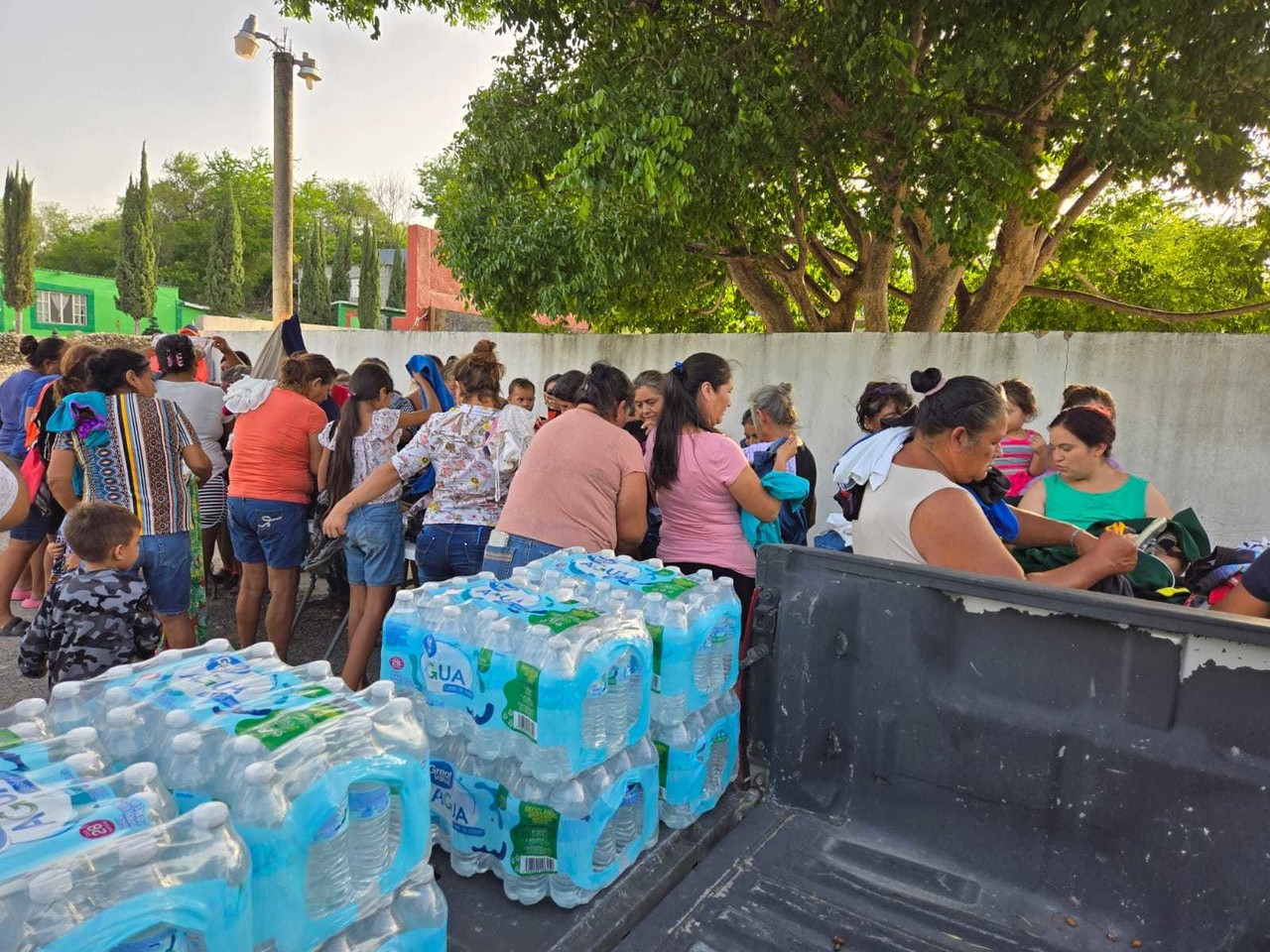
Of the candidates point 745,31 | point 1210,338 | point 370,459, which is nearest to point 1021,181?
point 1210,338

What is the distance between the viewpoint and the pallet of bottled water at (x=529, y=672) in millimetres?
1988

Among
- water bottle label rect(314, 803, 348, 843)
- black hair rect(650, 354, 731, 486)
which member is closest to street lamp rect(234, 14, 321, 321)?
black hair rect(650, 354, 731, 486)

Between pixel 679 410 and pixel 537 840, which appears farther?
pixel 679 410

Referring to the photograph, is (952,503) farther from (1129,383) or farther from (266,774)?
(1129,383)

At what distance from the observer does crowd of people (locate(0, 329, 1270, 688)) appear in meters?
2.61

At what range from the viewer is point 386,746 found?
1.62 m

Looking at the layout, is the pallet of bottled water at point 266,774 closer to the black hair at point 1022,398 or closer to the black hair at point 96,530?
the black hair at point 96,530

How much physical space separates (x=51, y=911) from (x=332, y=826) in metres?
0.47

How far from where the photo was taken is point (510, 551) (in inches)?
133

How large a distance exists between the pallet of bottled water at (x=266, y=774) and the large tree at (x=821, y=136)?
4951 mm

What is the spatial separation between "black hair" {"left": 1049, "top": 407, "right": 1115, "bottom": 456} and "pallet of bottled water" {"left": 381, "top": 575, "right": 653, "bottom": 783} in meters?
2.47

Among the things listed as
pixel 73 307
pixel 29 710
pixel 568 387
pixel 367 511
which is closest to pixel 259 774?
pixel 29 710

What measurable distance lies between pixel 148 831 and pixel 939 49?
23.7 ft

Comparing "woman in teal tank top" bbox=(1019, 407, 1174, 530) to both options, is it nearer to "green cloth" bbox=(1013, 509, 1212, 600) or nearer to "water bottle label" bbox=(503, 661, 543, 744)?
"green cloth" bbox=(1013, 509, 1212, 600)
